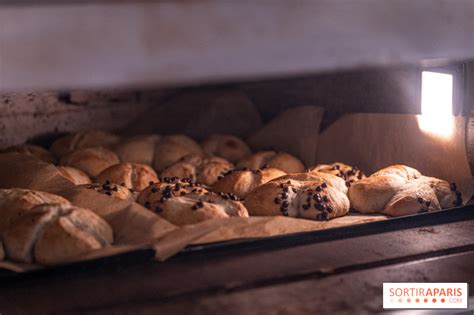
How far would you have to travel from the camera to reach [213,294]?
8.16ft

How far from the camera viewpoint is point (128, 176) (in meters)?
4.22

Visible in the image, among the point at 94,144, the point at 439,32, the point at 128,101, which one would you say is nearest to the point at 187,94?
the point at 128,101

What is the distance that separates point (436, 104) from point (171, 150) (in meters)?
1.83

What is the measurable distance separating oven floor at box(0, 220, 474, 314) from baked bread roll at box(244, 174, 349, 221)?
2.01ft

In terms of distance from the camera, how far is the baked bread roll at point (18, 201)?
3.20 m

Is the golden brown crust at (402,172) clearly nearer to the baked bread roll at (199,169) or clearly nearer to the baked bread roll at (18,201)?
the baked bread roll at (199,169)

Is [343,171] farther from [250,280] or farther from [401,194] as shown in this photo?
[250,280]

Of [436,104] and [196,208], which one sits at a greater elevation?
[436,104]

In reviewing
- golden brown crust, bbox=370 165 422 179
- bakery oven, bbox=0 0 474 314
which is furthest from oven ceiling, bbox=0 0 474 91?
golden brown crust, bbox=370 165 422 179

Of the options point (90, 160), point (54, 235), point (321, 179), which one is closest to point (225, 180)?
point (321, 179)

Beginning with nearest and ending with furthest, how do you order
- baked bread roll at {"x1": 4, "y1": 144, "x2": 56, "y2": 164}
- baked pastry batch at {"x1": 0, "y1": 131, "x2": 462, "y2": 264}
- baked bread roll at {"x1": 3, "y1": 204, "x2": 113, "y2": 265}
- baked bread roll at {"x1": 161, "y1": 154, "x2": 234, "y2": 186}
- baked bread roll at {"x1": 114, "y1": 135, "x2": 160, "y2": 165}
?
baked bread roll at {"x1": 3, "y1": 204, "x2": 113, "y2": 265}
baked pastry batch at {"x1": 0, "y1": 131, "x2": 462, "y2": 264}
baked bread roll at {"x1": 161, "y1": 154, "x2": 234, "y2": 186}
baked bread roll at {"x1": 4, "y1": 144, "x2": 56, "y2": 164}
baked bread roll at {"x1": 114, "y1": 135, "x2": 160, "y2": 165}

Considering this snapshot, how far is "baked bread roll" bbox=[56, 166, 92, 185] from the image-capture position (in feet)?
13.5

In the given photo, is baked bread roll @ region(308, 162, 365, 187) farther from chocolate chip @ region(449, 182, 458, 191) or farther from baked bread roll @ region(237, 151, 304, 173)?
chocolate chip @ region(449, 182, 458, 191)

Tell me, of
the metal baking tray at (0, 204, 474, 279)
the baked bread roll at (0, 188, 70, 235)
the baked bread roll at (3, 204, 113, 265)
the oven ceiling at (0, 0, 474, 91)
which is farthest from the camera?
the baked bread roll at (0, 188, 70, 235)
